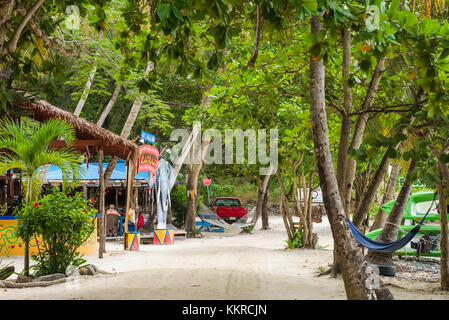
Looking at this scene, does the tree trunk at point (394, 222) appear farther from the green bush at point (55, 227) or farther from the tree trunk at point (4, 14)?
the tree trunk at point (4, 14)

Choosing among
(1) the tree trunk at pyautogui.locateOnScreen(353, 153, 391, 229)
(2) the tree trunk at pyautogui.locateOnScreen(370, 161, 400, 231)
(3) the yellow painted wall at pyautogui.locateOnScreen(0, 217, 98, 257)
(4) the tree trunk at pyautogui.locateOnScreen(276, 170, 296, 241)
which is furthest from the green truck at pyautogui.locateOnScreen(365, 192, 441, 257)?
(3) the yellow painted wall at pyautogui.locateOnScreen(0, 217, 98, 257)

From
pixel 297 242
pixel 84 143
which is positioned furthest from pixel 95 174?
pixel 297 242

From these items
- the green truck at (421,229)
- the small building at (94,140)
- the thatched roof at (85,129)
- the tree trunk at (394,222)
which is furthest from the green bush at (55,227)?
the green truck at (421,229)

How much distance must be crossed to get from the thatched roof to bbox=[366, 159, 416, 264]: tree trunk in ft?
19.6

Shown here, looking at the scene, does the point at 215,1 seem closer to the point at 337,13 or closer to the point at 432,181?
the point at 337,13

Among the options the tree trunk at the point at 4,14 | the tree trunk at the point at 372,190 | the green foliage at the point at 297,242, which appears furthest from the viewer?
the green foliage at the point at 297,242

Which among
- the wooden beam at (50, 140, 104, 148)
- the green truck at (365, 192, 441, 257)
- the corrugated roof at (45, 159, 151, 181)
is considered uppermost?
the wooden beam at (50, 140, 104, 148)

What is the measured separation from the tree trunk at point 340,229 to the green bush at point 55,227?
373 centimetres

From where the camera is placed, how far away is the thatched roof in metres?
8.77

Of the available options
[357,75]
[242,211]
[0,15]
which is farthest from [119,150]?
[242,211]

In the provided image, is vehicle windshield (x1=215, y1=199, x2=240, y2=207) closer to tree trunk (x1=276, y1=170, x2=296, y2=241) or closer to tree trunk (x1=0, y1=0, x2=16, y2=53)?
tree trunk (x1=276, y1=170, x2=296, y2=241)

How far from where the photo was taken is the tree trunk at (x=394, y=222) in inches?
272
